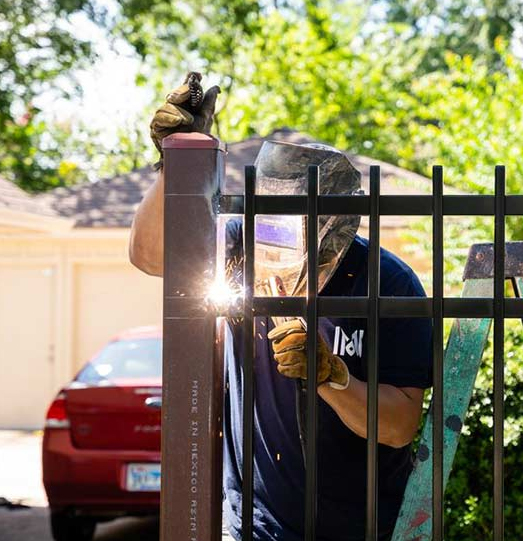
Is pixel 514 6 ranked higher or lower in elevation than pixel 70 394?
higher

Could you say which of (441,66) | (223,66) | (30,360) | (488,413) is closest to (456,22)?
(441,66)

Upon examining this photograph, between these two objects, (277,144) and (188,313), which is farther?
(277,144)

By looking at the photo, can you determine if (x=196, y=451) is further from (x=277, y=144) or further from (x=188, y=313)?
(x=277, y=144)

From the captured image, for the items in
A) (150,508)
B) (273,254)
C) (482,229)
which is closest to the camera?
(273,254)

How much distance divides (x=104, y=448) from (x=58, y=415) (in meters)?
0.44

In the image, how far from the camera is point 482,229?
9156 mm

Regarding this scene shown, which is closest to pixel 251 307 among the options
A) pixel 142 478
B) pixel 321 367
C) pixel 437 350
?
pixel 321 367

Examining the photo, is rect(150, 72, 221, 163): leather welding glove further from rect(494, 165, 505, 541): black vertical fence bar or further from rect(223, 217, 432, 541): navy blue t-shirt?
rect(494, 165, 505, 541): black vertical fence bar

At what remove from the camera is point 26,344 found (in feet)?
55.3

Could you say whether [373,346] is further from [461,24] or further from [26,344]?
[461,24]

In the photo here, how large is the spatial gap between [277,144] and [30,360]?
1490 cm

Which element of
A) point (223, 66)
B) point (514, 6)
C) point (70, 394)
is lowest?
point (70, 394)

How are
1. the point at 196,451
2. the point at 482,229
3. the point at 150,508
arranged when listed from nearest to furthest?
the point at 196,451, the point at 150,508, the point at 482,229

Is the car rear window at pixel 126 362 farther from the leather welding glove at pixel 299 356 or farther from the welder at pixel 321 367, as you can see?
the leather welding glove at pixel 299 356
